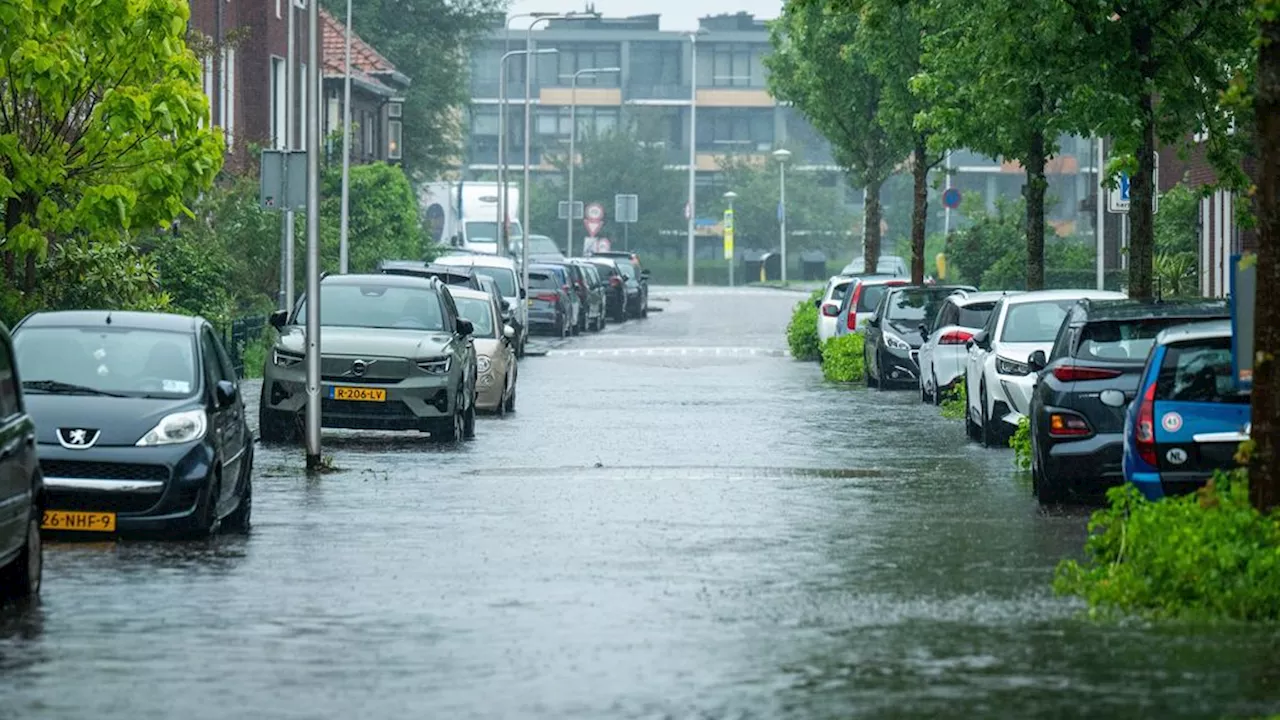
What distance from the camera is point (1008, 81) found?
2734cm

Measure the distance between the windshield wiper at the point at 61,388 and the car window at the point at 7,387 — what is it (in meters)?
3.39

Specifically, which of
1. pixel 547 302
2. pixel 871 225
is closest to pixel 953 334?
pixel 871 225

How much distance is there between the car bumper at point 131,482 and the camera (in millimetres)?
16141

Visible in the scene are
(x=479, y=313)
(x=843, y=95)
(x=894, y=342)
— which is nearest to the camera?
(x=479, y=313)

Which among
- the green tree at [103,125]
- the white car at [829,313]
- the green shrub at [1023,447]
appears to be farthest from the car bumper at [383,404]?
the white car at [829,313]

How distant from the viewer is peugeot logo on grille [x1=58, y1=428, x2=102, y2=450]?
53.1ft

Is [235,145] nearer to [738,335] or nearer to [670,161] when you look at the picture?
[738,335]

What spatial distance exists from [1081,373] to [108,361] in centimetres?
657

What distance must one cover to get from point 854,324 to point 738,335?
60.9 ft

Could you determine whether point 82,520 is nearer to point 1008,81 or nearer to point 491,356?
point 1008,81

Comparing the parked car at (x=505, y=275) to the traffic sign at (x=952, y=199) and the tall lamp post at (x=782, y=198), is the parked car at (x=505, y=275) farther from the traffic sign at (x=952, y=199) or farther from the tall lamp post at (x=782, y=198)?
the tall lamp post at (x=782, y=198)

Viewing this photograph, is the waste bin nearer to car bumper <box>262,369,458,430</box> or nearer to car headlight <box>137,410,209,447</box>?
car bumper <box>262,369,458,430</box>

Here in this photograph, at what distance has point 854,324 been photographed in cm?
4375

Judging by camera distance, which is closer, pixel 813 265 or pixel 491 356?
pixel 491 356
